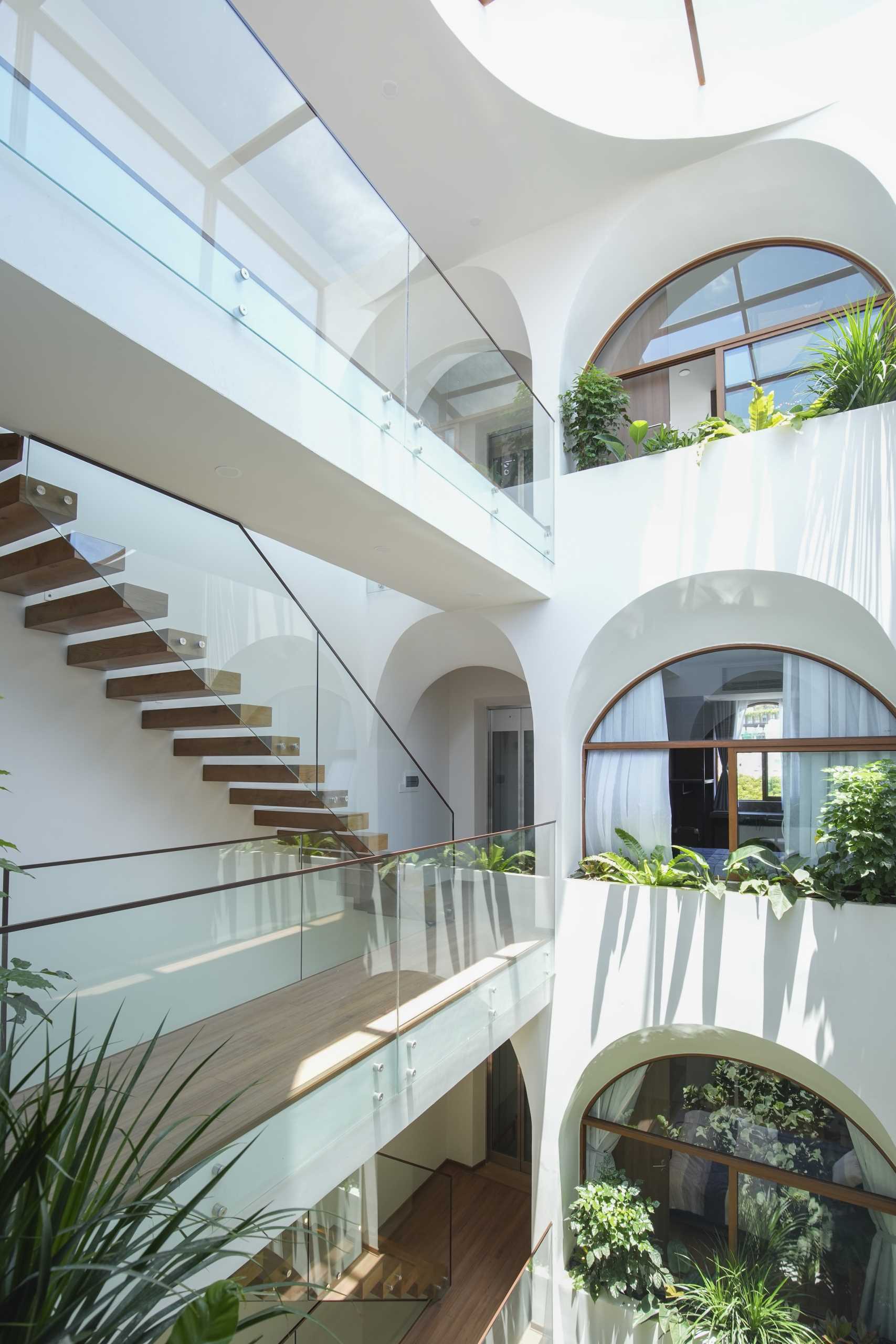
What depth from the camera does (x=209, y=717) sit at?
4785 mm

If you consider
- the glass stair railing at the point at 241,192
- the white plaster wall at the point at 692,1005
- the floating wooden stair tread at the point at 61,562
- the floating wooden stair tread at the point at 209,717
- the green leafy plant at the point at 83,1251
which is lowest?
the white plaster wall at the point at 692,1005

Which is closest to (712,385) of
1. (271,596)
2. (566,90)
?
(566,90)

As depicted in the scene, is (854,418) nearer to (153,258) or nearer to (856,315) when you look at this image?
(856,315)

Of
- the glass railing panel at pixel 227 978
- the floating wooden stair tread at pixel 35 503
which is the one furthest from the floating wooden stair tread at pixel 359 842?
the floating wooden stair tread at pixel 35 503

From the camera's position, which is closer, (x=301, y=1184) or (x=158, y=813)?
(x=301, y=1184)

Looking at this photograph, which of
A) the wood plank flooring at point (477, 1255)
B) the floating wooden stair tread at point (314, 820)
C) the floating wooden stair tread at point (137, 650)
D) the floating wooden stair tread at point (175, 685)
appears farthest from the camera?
the wood plank flooring at point (477, 1255)

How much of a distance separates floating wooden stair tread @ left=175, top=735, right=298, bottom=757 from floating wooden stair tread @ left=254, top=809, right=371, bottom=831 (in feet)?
2.44

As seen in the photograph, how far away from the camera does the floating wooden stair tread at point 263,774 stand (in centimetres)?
484

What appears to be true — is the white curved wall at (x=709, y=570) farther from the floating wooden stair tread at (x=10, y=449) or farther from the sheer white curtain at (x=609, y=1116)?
the floating wooden stair tread at (x=10, y=449)

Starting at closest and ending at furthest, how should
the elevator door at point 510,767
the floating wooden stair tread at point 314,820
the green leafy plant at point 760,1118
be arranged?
1. the floating wooden stair tread at point 314,820
2. the green leafy plant at point 760,1118
3. the elevator door at point 510,767

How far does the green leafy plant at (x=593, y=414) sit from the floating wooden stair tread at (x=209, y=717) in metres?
3.72

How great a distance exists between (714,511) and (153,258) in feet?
14.6

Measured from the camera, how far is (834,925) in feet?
16.7

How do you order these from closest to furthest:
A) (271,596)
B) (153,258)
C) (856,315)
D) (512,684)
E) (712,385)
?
(153,258), (271,596), (856,315), (712,385), (512,684)
